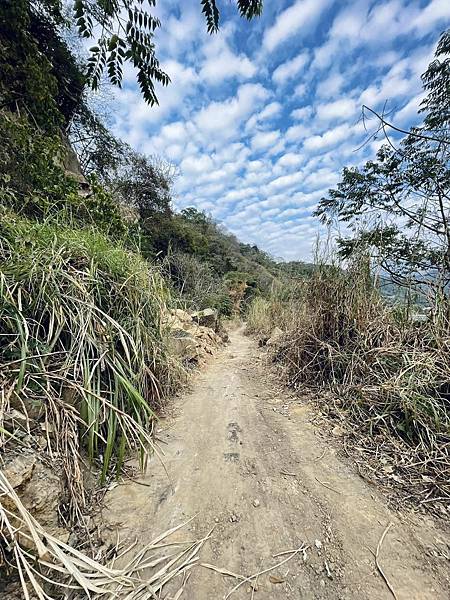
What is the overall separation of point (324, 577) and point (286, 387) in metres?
1.75

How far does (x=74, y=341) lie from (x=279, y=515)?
1313 millimetres

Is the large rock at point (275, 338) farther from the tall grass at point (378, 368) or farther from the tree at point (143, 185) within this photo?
the tree at point (143, 185)

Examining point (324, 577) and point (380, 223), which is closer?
point (324, 577)

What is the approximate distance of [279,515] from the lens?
1.12m

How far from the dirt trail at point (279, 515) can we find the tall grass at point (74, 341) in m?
0.28

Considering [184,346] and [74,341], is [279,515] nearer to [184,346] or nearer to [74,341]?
[74,341]

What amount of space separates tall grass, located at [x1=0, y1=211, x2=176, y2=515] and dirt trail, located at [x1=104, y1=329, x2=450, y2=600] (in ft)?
0.93

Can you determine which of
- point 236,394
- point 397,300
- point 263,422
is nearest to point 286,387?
point 236,394

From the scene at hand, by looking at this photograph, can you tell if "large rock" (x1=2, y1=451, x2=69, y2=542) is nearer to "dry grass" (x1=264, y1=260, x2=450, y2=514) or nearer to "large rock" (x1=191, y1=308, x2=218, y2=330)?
"dry grass" (x1=264, y1=260, x2=450, y2=514)

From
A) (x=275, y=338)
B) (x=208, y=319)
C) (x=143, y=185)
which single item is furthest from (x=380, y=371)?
(x=143, y=185)

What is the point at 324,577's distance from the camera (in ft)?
2.88

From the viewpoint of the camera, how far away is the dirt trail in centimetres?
86

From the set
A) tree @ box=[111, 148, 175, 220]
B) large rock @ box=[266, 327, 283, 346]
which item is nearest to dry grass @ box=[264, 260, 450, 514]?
large rock @ box=[266, 327, 283, 346]

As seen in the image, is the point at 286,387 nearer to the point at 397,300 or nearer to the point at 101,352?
the point at 397,300
